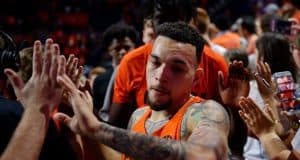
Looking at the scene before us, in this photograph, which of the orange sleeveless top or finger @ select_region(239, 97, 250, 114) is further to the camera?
finger @ select_region(239, 97, 250, 114)

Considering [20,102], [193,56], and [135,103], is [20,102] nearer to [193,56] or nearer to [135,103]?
[193,56]

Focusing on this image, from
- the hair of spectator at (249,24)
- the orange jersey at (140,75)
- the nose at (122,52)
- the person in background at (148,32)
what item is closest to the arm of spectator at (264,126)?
the orange jersey at (140,75)

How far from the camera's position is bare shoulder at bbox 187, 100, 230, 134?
2631 mm

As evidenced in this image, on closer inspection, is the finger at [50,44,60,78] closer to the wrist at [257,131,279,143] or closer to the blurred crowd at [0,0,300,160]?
the blurred crowd at [0,0,300,160]

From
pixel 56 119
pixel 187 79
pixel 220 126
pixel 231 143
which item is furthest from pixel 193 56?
pixel 231 143

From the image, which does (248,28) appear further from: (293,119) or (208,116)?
(208,116)

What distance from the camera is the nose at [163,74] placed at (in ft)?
9.30

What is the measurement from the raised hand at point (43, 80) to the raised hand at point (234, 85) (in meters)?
1.54

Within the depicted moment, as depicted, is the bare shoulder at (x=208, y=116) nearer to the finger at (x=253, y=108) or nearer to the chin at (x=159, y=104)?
the chin at (x=159, y=104)

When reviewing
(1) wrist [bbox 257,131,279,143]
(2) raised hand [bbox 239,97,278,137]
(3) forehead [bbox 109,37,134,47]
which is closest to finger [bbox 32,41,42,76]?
(2) raised hand [bbox 239,97,278,137]

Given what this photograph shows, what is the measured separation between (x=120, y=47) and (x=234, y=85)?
7.42ft

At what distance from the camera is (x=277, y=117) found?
3559 mm

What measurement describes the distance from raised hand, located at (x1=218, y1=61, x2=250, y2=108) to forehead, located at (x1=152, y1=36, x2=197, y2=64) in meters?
0.87

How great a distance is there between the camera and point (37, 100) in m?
2.47
